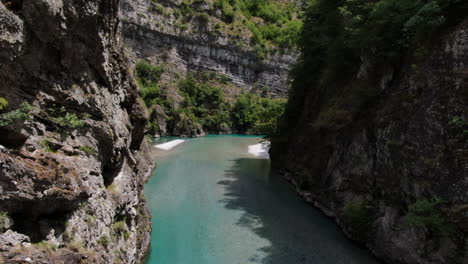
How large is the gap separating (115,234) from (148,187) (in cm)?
1053

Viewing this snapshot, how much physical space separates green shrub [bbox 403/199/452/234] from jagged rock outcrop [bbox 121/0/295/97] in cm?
5994

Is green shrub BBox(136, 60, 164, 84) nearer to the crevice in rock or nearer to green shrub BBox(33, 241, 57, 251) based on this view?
the crevice in rock

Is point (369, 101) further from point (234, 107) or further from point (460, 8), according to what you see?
point (234, 107)

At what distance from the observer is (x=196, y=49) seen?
65000 millimetres

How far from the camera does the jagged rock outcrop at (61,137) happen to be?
4789 millimetres

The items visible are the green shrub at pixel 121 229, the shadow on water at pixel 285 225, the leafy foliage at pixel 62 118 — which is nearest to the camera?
the leafy foliage at pixel 62 118

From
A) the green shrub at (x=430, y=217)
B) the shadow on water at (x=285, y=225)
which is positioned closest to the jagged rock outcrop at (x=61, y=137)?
the shadow on water at (x=285, y=225)

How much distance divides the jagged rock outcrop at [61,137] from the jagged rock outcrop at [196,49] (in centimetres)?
5520

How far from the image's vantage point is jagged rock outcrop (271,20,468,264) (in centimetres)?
730

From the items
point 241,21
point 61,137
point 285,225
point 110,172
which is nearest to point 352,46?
point 285,225

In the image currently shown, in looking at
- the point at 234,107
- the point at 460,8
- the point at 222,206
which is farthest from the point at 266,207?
the point at 234,107

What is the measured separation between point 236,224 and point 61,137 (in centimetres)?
884

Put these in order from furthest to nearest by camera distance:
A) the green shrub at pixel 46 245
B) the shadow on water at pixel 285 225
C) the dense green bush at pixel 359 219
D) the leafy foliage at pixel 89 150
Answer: the dense green bush at pixel 359 219 → the shadow on water at pixel 285 225 → the leafy foliage at pixel 89 150 → the green shrub at pixel 46 245

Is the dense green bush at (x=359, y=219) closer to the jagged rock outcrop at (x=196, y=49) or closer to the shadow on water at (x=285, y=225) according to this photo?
the shadow on water at (x=285, y=225)
